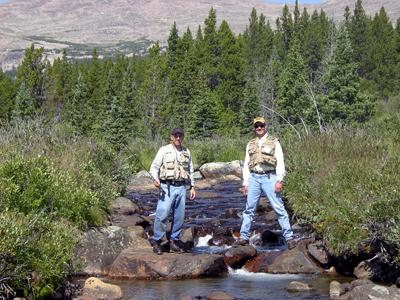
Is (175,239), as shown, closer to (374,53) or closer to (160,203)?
(160,203)

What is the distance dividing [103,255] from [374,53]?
180 ft

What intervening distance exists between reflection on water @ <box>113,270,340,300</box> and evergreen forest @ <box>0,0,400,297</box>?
845 mm

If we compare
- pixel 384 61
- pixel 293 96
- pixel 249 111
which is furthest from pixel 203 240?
pixel 384 61

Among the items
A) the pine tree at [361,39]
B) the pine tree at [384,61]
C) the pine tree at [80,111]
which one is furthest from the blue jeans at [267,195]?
the pine tree at [361,39]

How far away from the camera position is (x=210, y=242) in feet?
45.5

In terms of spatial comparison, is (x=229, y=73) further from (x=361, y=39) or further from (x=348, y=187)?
(x=348, y=187)

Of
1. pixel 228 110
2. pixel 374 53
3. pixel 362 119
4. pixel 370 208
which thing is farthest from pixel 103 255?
pixel 374 53

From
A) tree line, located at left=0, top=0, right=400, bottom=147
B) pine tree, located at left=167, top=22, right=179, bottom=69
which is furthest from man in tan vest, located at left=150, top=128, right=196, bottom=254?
pine tree, located at left=167, top=22, right=179, bottom=69

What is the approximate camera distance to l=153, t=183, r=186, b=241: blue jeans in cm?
1124

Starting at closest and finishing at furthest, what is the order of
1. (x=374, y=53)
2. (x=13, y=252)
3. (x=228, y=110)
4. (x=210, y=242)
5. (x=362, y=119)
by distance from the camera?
1. (x=13, y=252)
2. (x=210, y=242)
3. (x=362, y=119)
4. (x=228, y=110)
5. (x=374, y=53)

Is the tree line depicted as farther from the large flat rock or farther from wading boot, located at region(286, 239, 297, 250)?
the large flat rock

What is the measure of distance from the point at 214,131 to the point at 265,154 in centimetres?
3392

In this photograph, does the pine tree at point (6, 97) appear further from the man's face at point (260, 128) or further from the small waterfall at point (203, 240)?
the man's face at point (260, 128)

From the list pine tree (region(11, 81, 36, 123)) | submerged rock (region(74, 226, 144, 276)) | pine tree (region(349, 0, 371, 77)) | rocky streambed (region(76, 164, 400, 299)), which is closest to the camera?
rocky streambed (region(76, 164, 400, 299))
